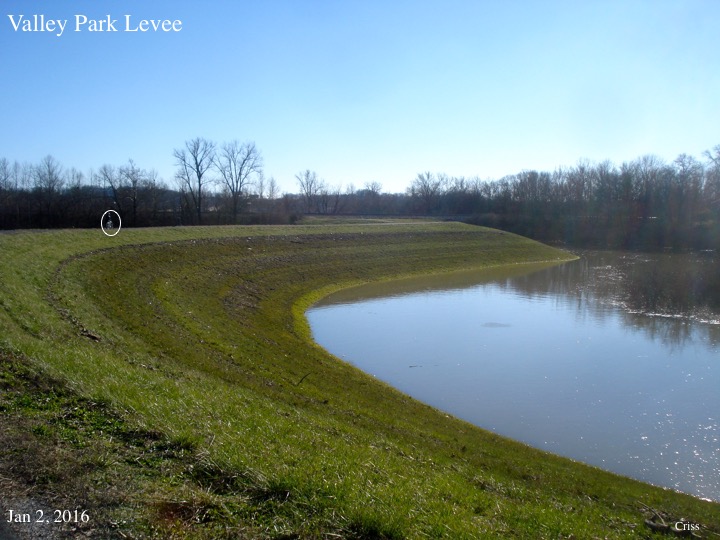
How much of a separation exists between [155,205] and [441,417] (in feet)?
161

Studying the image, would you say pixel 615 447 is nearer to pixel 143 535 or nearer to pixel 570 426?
pixel 570 426

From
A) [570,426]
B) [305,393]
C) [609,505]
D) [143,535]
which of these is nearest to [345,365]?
[305,393]

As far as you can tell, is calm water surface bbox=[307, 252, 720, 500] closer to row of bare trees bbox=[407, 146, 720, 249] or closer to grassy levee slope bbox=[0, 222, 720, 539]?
grassy levee slope bbox=[0, 222, 720, 539]

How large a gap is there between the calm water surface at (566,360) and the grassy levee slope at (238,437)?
1349 mm

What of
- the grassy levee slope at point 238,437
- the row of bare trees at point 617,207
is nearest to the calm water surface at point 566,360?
the grassy levee slope at point 238,437

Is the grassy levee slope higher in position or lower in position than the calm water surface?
higher

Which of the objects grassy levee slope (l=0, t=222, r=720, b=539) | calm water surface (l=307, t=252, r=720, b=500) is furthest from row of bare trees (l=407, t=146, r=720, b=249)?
grassy levee slope (l=0, t=222, r=720, b=539)

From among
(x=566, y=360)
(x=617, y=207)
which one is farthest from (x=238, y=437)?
(x=617, y=207)

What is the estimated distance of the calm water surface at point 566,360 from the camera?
11.6m

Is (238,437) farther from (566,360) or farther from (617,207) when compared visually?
(617,207)

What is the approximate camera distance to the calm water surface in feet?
37.9

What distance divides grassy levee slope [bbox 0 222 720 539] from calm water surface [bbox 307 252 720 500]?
1.35 meters

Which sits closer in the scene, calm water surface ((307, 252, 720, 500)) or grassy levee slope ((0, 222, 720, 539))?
grassy levee slope ((0, 222, 720, 539))

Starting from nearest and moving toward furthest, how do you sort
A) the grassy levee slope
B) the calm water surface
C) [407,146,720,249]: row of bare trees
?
the grassy levee slope → the calm water surface → [407,146,720,249]: row of bare trees
